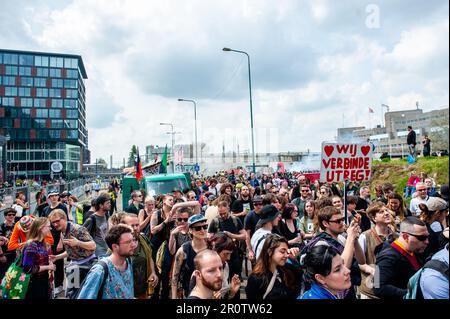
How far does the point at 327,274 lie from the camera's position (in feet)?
8.14

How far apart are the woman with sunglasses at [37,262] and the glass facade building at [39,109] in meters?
88.3

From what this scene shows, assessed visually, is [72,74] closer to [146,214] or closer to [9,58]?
[9,58]

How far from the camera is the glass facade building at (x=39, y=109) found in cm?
8338

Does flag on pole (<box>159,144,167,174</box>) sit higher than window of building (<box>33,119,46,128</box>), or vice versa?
window of building (<box>33,119,46,128</box>)

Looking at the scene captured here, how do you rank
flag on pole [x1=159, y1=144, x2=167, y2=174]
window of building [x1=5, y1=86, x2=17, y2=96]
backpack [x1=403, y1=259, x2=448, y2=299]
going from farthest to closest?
1. window of building [x1=5, y1=86, x2=17, y2=96]
2. flag on pole [x1=159, y1=144, x2=167, y2=174]
3. backpack [x1=403, y1=259, x2=448, y2=299]

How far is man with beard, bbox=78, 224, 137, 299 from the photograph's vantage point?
2672 millimetres

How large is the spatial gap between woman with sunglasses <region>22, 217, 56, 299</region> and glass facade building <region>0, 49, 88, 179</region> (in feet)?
290

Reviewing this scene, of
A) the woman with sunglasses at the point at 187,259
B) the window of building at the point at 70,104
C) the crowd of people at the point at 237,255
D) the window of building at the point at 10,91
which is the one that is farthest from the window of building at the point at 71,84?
the woman with sunglasses at the point at 187,259

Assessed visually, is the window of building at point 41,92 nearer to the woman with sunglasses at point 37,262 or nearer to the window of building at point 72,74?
the window of building at point 72,74

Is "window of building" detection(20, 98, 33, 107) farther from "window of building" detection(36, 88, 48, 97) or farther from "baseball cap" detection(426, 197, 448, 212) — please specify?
"baseball cap" detection(426, 197, 448, 212)

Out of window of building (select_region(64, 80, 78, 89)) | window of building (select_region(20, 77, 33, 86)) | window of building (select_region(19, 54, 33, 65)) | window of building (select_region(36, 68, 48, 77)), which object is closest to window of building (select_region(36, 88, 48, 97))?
window of building (select_region(20, 77, 33, 86))

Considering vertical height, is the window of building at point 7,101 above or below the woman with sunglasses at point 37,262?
above
